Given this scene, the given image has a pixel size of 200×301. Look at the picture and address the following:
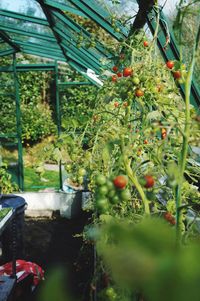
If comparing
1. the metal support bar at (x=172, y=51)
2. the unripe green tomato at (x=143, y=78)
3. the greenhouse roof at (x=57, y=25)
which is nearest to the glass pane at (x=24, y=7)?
the greenhouse roof at (x=57, y=25)

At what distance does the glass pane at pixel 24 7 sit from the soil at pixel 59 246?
2236 mm

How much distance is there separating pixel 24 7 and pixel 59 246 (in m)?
2.86

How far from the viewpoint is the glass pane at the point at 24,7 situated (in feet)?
11.6

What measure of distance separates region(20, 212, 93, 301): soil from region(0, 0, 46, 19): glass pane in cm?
224

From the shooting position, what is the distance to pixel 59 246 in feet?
16.6

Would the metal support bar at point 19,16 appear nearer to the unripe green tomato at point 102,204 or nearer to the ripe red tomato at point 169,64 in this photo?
the ripe red tomato at point 169,64

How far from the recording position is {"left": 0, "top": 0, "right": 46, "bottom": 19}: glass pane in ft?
11.6

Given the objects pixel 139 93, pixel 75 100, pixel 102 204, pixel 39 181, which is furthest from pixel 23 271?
pixel 75 100

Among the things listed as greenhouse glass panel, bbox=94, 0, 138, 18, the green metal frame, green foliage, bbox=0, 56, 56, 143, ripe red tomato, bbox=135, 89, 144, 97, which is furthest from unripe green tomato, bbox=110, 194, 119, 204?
green foliage, bbox=0, 56, 56, 143

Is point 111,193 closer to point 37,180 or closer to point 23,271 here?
point 23,271

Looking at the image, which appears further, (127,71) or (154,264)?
(127,71)

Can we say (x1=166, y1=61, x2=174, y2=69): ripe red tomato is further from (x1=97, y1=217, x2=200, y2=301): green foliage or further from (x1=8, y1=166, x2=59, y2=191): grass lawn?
(x1=8, y1=166, x2=59, y2=191): grass lawn

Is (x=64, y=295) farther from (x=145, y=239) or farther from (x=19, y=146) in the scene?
(x=19, y=146)

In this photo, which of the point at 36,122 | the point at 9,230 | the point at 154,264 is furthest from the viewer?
the point at 36,122
